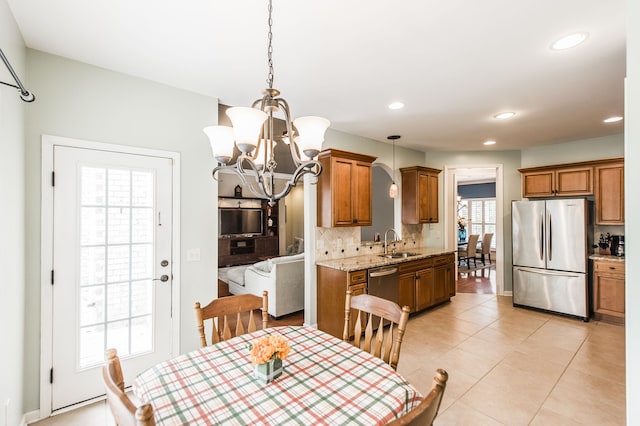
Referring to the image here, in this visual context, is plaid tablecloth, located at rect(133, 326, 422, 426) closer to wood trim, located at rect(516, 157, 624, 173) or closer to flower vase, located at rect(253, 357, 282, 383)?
flower vase, located at rect(253, 357, 282, 383)

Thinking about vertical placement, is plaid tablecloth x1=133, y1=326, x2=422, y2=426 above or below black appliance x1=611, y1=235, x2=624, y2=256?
below

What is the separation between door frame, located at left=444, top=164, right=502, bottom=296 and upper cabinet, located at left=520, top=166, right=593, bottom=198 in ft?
1.78

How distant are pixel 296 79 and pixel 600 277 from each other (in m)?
4.87

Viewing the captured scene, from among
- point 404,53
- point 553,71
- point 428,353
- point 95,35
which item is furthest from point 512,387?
point 95,35

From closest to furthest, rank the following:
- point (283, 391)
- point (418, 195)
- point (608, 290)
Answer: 1. point (283, 391)
2. point (608, 290)
3. point (418, 195)

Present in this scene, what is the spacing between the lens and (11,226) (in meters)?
1.85

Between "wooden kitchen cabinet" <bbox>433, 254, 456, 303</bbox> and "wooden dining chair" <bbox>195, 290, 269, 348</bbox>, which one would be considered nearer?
"wooden dining chair" <bbox>195, 290, 269, 348</bbox>

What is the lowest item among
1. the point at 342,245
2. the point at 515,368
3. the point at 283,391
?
the point at 515,368

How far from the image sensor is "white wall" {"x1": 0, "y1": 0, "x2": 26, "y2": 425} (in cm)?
167

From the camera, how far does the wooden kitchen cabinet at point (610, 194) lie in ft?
13.6

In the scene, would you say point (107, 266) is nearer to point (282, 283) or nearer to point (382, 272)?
point (282, 283)

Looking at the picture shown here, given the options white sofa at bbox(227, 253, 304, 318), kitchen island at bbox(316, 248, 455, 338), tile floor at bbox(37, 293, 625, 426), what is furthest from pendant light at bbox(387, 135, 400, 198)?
tile floor at bbox(37, 293, 625, 426)

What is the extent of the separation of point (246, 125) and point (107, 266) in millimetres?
1964

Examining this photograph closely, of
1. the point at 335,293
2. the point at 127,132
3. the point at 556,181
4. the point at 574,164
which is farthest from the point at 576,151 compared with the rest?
the point at 127,132
